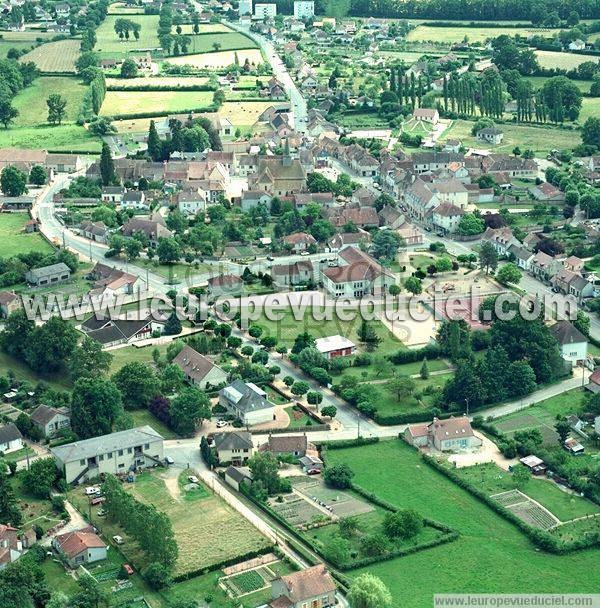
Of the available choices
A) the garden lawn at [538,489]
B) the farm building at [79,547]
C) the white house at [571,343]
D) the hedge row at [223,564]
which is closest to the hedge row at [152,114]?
the white house at [571,343]

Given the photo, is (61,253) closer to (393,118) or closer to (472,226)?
(472,226)

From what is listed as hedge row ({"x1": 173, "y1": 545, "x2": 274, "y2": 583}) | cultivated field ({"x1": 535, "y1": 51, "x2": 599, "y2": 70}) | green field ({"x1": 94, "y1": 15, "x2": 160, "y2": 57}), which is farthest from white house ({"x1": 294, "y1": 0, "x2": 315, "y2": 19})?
hedge row ({"x1": 173, "y1": 545, "x2": 274, "y2": 583})

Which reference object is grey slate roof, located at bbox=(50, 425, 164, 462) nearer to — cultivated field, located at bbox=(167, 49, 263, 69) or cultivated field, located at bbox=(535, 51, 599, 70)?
cultivated field, located at bbox=(535, 51, 599, 70)

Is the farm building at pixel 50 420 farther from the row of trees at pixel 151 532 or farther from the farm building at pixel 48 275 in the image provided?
the farm building at pixel 48 275

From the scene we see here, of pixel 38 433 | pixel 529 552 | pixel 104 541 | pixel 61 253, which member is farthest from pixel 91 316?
pixel 529 552

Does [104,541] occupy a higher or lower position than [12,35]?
lower

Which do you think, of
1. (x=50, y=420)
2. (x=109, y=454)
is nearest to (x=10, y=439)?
(x=50, y=420)
